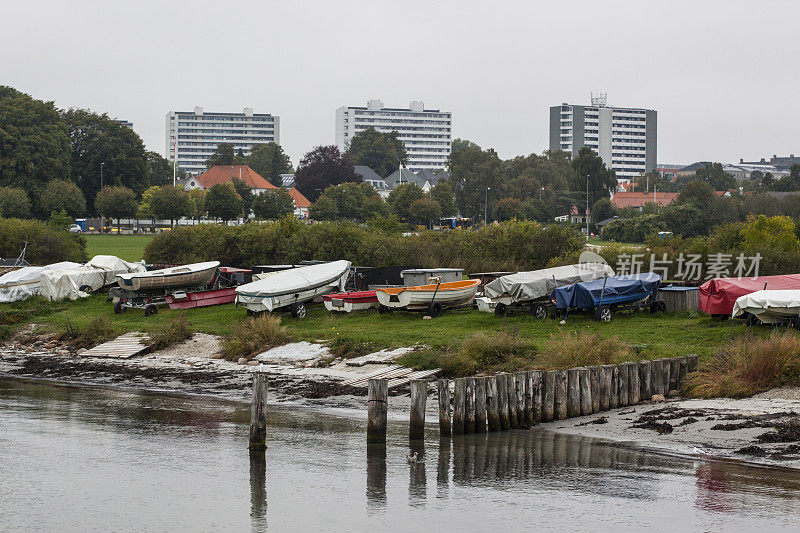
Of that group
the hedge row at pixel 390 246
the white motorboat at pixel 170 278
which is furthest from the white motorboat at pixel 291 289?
the hedge row at pixel 390 246

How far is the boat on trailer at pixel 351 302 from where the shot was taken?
3844cm

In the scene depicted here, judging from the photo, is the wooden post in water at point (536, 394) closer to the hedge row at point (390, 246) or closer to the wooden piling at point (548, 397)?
the wooden piling at point (548, 397)

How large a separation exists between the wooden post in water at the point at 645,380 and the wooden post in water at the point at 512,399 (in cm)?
387

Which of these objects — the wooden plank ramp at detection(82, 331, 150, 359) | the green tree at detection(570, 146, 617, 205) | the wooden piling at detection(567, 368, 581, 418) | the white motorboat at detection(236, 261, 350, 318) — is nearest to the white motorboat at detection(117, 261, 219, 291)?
the white motorboat at detection(236, 261, 350, 318)

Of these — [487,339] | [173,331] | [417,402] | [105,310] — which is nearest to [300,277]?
[173,331]

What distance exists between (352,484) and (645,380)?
9.07 meters

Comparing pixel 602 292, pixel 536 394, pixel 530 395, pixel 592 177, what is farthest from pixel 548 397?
pixel 592 177

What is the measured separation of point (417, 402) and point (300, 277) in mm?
21005

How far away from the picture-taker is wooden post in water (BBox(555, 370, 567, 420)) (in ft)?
71.1

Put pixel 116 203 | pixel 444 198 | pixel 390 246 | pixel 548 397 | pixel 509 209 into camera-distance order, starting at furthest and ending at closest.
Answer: pixel 509 209
pixel 444 198
pixel 116 203
pixel 390 246
pixel 548 397

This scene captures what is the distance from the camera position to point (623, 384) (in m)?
22.7

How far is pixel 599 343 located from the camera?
2472 centimetres

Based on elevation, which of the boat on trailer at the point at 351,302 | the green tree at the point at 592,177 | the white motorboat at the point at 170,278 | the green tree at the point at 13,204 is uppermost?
the green tree at the point at 592,177

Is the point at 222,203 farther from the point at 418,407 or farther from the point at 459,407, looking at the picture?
the point at 418,407
